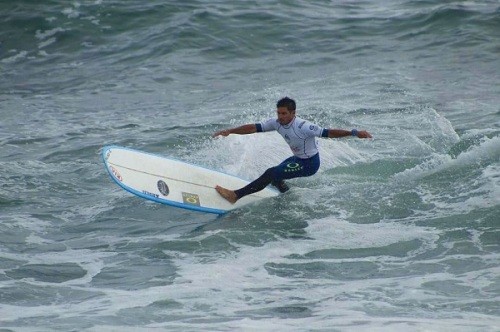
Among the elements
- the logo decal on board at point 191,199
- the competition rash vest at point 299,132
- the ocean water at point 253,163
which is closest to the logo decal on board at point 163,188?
the logo decal on board at point 191,199

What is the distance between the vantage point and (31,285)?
9.16 meters

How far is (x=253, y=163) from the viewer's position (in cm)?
1291

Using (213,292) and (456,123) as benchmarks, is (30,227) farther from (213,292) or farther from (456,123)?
(456,123)

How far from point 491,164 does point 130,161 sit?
4.52 m

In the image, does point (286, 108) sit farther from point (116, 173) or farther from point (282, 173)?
point (116, 173)

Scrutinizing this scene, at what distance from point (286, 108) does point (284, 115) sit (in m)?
0.11

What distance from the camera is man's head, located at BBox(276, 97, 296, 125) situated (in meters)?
10.7

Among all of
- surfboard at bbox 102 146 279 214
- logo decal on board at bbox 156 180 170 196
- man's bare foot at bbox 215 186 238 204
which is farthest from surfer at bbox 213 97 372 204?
logo decal on board at bbox 156 180 170 196

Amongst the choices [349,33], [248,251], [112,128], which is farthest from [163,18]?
[248,251]

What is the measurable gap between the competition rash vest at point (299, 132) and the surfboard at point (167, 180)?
985 mm

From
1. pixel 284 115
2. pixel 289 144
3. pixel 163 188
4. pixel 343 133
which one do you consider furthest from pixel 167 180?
pixel 343 133

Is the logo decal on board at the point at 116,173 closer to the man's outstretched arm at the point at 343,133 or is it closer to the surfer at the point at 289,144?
the surfer at the point at 289,144

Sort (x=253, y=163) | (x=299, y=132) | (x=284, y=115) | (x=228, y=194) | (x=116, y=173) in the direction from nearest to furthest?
1. (x=284, y=115)
2. (x=299, y=132)
3. (x=116, y=173)
4. (x=228, y=194)
5. (x=253, y=163)

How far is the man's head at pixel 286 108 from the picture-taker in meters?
10.7
